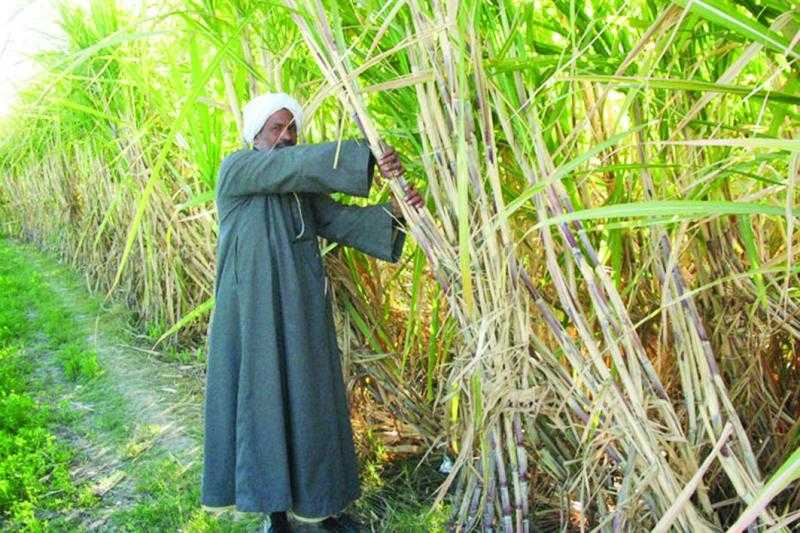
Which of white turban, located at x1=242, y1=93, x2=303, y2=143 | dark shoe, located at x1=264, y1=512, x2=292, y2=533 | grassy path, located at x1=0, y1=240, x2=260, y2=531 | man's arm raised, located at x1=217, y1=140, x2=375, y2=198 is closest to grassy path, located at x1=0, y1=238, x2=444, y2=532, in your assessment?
grassy path, located at x1=0, y1=240, x2=260, y2=531

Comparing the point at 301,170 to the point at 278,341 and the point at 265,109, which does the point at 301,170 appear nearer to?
the point at 265,109

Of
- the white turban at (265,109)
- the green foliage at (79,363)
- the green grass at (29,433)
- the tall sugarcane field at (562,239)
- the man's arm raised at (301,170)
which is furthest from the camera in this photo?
the green foliage at (79,363)

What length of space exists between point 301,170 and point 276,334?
461 millimetres

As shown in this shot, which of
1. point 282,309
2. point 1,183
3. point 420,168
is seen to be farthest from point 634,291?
point 1,183

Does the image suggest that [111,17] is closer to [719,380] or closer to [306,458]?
[306,458]

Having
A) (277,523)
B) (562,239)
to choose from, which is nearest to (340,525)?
(277,523)

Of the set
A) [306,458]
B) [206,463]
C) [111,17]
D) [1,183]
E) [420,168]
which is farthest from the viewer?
[1,183]

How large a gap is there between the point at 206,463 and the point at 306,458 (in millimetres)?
328

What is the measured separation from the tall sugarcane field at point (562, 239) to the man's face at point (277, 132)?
0.13 m

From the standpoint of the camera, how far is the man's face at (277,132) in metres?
1.91

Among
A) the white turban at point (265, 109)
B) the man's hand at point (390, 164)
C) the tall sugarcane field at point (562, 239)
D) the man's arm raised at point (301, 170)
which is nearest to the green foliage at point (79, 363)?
the tall sugarcane field at point (562, 239)

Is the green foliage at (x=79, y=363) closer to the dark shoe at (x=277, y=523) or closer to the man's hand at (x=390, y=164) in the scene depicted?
the dark shoe at (x=277, y=523)

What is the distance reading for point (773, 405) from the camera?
1.49 metres

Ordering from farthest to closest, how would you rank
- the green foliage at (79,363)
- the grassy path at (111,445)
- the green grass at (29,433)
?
the green foliage at (79,363) → the green grass at (29,433) → the grassy path at (111,445)
